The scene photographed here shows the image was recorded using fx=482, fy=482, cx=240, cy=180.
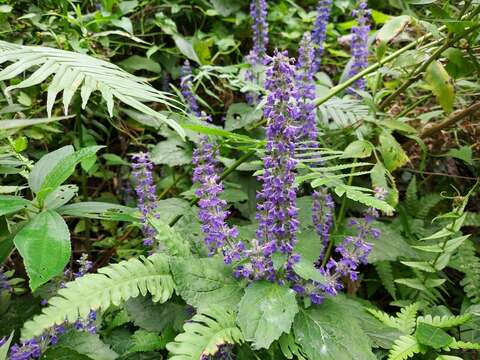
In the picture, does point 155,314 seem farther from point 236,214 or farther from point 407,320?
point 236,214

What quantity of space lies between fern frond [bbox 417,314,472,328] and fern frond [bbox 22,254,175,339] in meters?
1.25

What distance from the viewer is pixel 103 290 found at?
1.69 metres

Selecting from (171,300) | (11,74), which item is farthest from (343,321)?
(11,74)

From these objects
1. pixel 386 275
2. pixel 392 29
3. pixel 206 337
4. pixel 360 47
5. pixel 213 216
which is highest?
pixel 392 29

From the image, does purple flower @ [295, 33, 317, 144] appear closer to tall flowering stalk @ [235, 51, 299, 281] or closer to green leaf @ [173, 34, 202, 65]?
tall flowering stalk @ [235, 51, 299, 281]

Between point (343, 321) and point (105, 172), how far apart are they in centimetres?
232

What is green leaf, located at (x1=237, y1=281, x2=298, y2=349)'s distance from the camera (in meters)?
1.67

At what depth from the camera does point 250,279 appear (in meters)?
2.03

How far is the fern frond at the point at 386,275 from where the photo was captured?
112 inches

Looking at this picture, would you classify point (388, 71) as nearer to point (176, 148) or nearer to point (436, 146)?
point (436, 146)

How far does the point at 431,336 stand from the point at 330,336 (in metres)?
0.56

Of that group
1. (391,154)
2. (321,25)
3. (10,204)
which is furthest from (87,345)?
(321,25)

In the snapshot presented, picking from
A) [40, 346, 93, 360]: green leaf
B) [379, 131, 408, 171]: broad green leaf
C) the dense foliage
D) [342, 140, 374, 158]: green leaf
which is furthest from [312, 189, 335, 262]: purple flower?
[40, 346, 93, 360]: green leaf

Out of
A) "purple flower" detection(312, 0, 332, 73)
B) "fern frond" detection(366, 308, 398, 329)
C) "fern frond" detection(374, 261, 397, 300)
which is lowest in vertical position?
"fern frond" detection(374, 261, 397, 300)
